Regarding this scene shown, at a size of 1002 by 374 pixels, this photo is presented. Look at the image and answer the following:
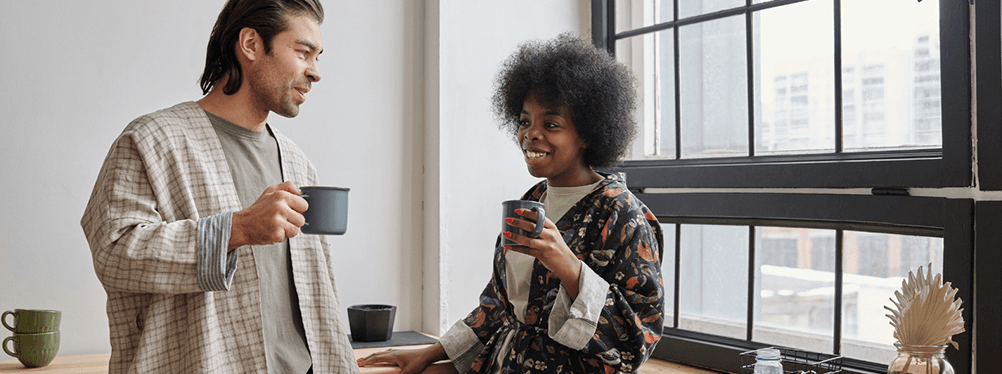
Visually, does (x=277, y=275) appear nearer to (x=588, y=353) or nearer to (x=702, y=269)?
(x=588, y=353)

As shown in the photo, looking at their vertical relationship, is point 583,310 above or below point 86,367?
above

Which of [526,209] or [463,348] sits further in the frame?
[463,348]

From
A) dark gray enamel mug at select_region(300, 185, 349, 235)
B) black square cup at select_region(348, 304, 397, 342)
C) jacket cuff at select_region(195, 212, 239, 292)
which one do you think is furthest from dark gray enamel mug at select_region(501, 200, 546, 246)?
black square cup at select_region(348, 304, 397, 342)

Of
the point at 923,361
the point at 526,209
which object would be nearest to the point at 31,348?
the point at 526,209

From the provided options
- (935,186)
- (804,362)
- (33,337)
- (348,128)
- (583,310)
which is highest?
(348,128)

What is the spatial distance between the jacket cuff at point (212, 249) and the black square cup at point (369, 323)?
1.02m

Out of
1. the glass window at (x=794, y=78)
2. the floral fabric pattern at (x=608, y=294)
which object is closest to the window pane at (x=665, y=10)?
the glass window at (x=794, y=78)

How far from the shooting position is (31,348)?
1.64m

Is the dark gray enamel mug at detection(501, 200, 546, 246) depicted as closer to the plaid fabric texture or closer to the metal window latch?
the plaid fabric texture

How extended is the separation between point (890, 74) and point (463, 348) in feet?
4.00

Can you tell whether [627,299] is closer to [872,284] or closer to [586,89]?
[586,89]

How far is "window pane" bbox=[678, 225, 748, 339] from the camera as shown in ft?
6.91

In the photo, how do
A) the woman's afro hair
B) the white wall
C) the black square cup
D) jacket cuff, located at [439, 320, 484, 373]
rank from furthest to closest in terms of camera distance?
the black square cup, the white wall, jacket cuff, located at [439, 320, 484, 373], the woman's afro hair

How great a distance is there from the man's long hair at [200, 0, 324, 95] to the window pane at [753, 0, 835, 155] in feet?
4.38
